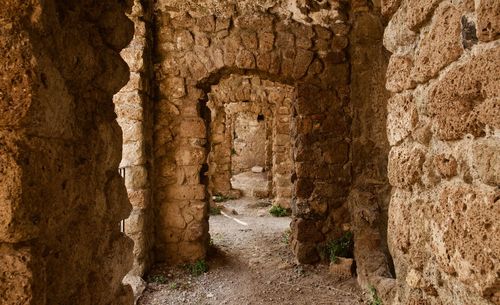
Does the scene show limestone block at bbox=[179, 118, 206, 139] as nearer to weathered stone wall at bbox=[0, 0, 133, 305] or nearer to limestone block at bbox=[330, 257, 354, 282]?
limestone block at bbox=[330, 257, 354, 282]

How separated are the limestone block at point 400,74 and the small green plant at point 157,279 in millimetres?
2948

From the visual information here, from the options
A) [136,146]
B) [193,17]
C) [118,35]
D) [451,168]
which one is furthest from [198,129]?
[451,168]

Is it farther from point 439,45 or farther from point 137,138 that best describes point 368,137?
point 439,45

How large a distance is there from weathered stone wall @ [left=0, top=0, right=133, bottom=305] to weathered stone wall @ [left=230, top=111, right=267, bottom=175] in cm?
944

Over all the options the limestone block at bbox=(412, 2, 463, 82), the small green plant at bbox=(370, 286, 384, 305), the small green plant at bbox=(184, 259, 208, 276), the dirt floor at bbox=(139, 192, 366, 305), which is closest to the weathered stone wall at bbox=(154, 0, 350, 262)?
the small green plant at bbox=(184, 259, 208, 276)

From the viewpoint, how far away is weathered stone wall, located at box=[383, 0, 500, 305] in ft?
2.76

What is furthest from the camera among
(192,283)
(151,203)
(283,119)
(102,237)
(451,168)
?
(283,119)

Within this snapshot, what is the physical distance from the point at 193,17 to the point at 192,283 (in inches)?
109

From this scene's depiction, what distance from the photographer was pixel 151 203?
3.90 meters

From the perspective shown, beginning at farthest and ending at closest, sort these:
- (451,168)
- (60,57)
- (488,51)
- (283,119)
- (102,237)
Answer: (283,119) < (102,237) < (60,57) < (451,168) < (488,51)

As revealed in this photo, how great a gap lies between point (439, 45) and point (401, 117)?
34 centimetres

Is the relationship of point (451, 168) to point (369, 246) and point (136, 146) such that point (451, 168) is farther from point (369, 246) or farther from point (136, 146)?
point (136, 146)

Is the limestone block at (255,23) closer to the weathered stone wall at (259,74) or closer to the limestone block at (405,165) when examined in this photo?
the weathered stone wall at (259,74)

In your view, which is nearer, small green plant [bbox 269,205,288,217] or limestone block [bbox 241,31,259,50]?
limestone block [bbox 241,31,259,50]
